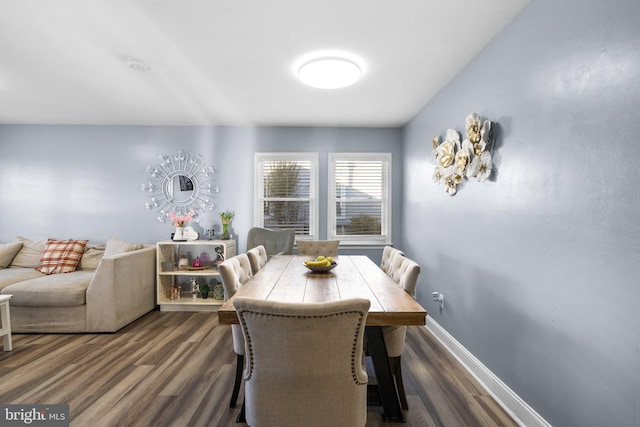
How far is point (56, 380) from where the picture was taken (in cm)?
224

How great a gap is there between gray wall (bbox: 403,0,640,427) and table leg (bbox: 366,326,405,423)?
2.56 feet

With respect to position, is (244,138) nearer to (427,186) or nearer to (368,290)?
(427,186)

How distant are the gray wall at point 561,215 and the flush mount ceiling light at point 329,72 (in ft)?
3.20

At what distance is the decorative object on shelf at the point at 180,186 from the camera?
428cm

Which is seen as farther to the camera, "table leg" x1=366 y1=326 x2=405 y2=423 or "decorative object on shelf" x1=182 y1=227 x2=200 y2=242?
"decorative object on shelf" x1=182 y1=227 x2=200 y2=242

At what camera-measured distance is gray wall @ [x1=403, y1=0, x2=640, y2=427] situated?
A: 121 cm

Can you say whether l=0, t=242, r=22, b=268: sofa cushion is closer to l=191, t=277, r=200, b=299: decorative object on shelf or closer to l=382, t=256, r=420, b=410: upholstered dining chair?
l=191, t=277, r=200, b=299: decorative object on shelf

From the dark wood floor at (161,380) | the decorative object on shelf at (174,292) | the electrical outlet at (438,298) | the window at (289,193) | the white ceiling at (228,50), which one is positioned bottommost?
the dark wood floor at (161,380)

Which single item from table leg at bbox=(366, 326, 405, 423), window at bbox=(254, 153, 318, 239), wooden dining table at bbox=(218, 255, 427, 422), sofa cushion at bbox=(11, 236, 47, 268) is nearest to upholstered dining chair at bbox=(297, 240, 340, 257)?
window at bbox=(254, 153, 318, 239)

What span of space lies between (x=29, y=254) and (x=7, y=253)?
209 millimetres

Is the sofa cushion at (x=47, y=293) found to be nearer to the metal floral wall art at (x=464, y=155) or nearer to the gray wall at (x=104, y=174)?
the gray wall at (x=104, y=174)

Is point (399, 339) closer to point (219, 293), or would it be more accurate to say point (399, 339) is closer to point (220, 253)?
point (219, 293)

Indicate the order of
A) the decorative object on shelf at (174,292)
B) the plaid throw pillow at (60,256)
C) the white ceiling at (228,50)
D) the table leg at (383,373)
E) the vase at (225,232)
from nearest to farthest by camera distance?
the table leg at (383,373), the white ceiling at (228,50), the plaid throw pillow at (60,256), the decorative object on shelf at (174,292), the vase at (225,232)

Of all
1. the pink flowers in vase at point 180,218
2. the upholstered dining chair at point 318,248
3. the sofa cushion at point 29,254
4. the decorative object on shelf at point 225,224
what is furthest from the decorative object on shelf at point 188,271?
the sofa cushion at point 29,254
